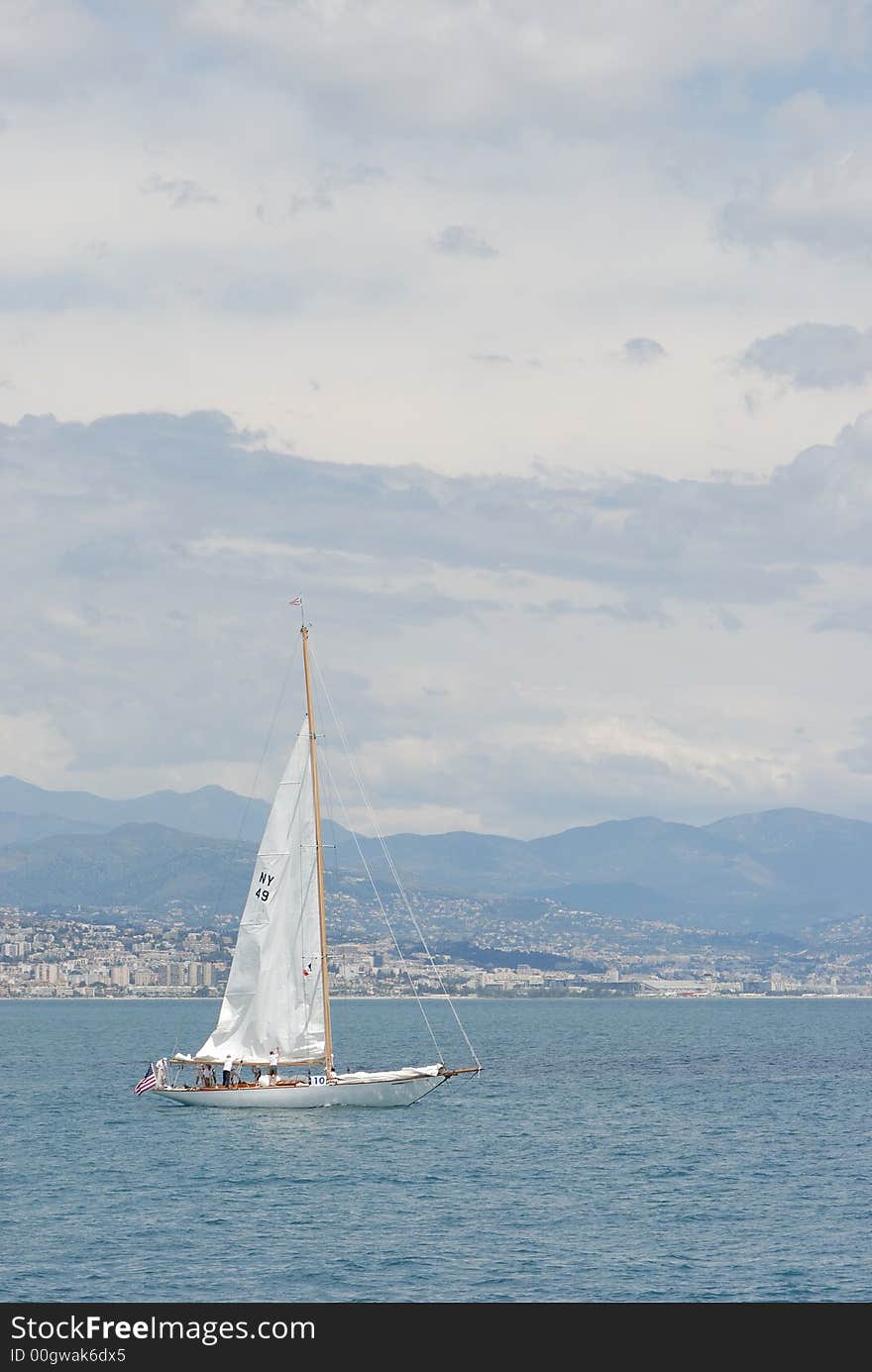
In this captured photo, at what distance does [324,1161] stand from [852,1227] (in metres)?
24.3

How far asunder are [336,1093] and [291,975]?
20.7 feet

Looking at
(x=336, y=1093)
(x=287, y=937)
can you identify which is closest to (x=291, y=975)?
(x=287, y=937)

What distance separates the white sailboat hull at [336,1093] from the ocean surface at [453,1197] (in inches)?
31.6

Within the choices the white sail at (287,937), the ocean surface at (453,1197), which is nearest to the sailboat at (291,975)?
the white sail at (287,937)

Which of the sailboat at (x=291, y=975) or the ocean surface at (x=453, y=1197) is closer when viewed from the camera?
the ocean surface at (x=453, y=1197)

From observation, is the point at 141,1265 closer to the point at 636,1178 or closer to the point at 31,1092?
the point at 636,1178

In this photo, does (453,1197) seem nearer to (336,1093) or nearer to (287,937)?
(336,1093)

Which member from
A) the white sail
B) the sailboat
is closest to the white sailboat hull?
the sailboat

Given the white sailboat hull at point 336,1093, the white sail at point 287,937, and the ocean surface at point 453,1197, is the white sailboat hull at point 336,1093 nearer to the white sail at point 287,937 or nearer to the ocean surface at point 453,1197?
the ocean surface at point 453,1197

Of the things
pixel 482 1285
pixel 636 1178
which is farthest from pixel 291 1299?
pixel 636 1178

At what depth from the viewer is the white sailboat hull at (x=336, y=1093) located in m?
87.3

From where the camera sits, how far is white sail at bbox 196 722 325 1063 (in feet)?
287

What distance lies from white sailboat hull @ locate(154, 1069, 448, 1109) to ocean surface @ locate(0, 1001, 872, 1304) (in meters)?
0.80
